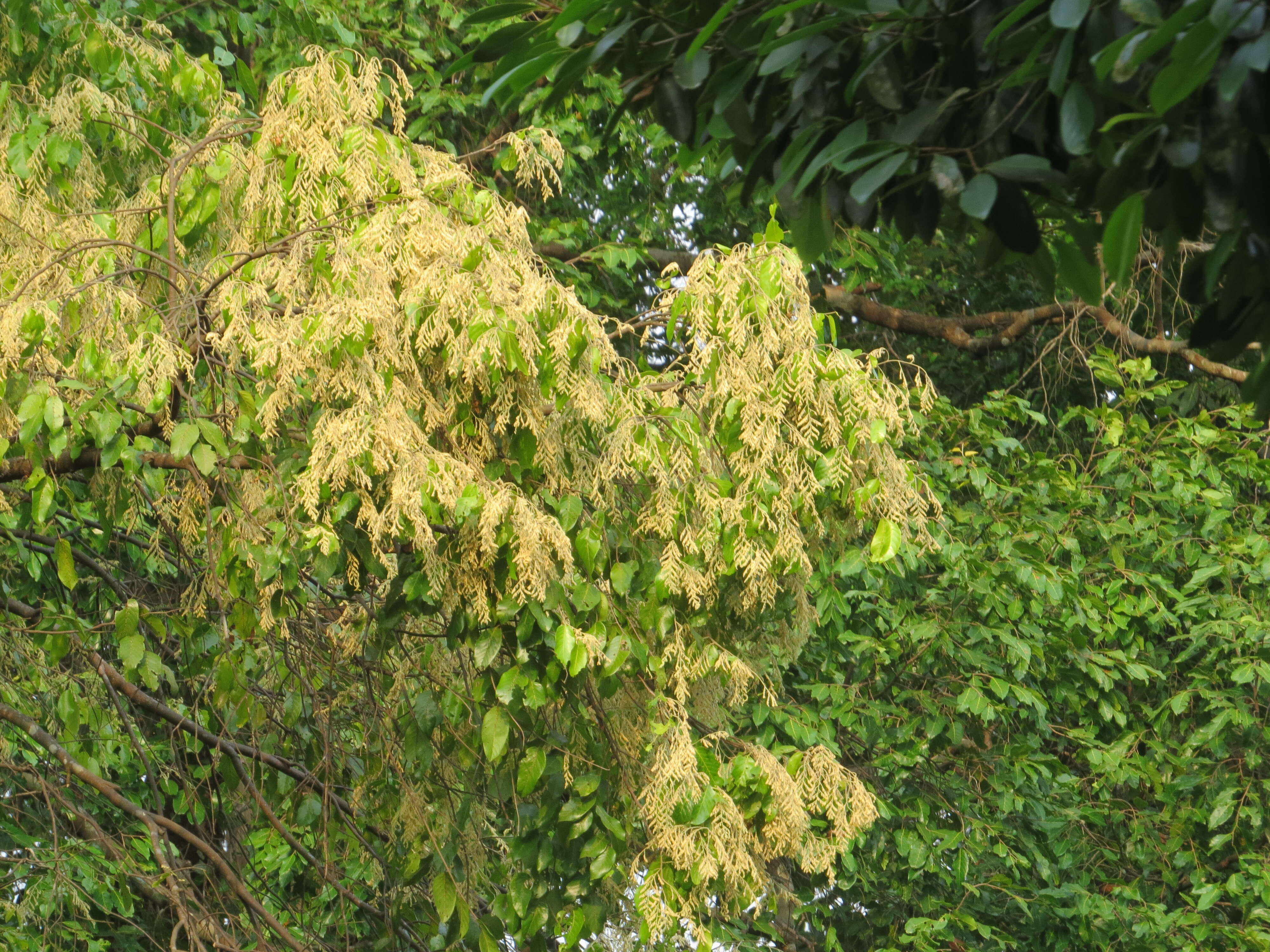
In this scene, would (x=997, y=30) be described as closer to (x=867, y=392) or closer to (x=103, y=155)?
(x=867, y=392)

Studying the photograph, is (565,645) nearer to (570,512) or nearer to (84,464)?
(570,512)

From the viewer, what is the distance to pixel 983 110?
1.61 m

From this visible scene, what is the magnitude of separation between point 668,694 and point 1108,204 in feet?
9.65

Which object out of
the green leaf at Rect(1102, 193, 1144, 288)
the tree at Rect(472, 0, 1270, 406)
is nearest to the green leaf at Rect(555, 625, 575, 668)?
the tree at Rect(472, 0, 1270, 406)

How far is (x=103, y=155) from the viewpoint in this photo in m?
4.64

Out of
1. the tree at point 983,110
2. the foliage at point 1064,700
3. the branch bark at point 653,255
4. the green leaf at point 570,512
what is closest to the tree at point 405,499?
the green leaf at point 570,512

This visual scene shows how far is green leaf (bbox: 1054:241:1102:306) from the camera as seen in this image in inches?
61.2

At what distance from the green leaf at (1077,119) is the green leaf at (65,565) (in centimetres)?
292

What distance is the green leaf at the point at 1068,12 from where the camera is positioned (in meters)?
1.34

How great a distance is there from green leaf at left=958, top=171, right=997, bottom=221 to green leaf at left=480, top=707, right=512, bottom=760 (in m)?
2.18

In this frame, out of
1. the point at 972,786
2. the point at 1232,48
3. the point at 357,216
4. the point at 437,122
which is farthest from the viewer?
the point at 437,122

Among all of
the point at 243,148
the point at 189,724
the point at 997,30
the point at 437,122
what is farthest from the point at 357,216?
the point at 437,122

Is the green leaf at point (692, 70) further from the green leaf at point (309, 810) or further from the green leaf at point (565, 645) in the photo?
the green leaf at point (309, 810)

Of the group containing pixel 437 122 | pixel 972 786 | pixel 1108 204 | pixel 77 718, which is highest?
pixel 1108 204
